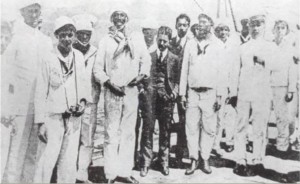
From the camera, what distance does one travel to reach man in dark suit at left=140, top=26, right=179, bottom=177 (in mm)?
3857

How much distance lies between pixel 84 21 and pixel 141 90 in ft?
3.06

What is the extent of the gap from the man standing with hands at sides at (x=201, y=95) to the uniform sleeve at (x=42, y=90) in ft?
4.56

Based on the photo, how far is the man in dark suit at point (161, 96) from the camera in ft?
12.7

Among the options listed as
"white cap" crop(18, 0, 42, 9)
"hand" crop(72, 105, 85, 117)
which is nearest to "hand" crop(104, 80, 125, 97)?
"hand" crop(72, 105, 85, 117)

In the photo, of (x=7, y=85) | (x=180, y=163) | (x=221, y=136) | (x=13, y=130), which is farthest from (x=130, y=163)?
(x=7, y=85)

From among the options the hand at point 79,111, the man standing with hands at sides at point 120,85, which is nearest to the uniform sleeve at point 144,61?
the man standing with hands at sides at point 120,85

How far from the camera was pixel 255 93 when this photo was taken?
3863 mm

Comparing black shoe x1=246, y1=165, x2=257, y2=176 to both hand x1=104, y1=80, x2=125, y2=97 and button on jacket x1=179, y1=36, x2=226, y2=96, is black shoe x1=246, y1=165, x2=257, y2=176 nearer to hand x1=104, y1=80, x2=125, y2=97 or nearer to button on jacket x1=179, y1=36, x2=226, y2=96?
button on jacket x1=179, y1=36, x2=226, y2=96

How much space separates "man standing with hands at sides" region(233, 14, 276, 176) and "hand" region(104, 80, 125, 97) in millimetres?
1191

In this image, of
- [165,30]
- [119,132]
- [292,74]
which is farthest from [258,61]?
[119,132]

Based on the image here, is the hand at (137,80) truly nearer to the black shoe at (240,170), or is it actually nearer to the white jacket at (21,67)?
the white jacket at (21,67)

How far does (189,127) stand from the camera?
3.87m

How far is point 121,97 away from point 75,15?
0.98 metres

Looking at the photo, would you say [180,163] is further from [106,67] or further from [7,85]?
[7,85]
